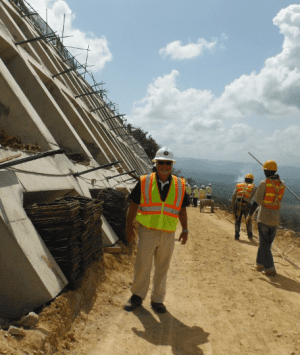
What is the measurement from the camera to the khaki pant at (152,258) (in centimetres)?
412

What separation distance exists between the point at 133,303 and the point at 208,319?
3.39ft

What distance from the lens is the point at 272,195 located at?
6297 mm

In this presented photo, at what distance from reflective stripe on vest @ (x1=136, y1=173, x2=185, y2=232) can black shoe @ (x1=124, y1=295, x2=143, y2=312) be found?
1.06 meters

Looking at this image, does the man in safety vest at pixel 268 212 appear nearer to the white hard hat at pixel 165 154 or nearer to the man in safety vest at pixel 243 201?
the white hard hat at pixel 165 154

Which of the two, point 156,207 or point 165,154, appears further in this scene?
point 165,154

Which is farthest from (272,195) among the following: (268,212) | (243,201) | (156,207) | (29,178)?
(29,178)

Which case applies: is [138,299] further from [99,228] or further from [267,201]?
[267,201]

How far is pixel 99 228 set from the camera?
5184 mm

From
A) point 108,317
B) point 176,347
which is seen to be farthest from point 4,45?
point 176,347

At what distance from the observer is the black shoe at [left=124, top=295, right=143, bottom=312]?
4125 millimetres

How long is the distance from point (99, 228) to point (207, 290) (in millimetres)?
2133

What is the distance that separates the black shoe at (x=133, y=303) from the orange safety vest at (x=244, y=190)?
7111mm

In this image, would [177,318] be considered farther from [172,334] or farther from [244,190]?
[244,190]

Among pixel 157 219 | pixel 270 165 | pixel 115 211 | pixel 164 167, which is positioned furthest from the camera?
pixel 115 211
